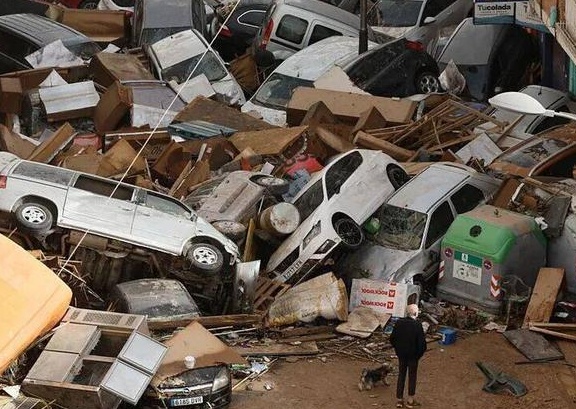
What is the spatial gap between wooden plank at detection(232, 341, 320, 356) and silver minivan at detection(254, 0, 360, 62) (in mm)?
11661

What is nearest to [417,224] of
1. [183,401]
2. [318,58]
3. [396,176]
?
[396,176]

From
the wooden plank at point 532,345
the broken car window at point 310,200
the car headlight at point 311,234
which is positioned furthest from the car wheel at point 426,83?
the wooden plank at point 532,345

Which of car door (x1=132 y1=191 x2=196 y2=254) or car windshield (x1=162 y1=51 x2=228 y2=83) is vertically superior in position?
car door (x1=132 y1=191 x2=196 y2=254)

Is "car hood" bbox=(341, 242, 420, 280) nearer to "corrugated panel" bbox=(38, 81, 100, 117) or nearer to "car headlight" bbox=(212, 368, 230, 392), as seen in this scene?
"car headlight" bbox=(212, 368, 230, 392)

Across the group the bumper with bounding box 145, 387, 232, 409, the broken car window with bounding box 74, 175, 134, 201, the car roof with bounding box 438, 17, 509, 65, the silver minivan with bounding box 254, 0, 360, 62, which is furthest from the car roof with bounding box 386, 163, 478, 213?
the silver minivan with bounding box 254, 0, 360, 62

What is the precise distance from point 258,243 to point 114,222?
7.28 ft

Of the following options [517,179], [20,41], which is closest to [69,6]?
[20,41]

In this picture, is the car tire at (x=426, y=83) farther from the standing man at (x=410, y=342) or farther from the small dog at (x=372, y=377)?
the standing man at (x=410, y=342)

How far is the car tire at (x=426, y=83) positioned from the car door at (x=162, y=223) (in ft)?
26.1

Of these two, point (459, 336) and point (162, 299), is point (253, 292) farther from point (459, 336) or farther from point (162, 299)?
point (459, 336)

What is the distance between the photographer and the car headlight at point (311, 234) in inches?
681

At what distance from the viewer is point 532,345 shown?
15641mm

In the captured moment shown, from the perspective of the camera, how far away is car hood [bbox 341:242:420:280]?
17297mm

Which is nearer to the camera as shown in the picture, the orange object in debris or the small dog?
the orange object in debris
